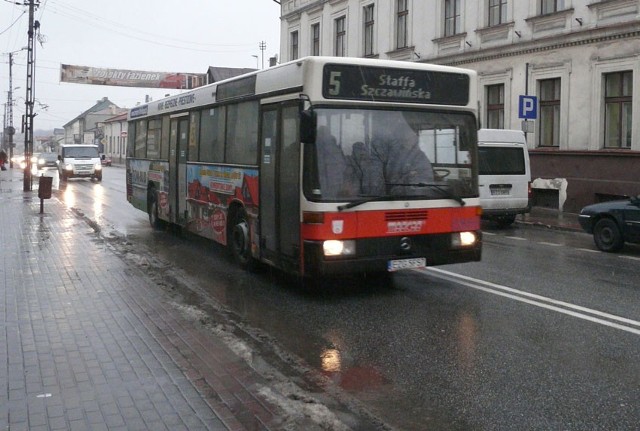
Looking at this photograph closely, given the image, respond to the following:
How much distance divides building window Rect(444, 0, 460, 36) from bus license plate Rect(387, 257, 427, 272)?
2074cm


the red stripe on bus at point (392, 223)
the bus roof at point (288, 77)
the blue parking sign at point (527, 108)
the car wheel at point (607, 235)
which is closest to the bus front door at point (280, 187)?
the bus roof at point (288, 77)

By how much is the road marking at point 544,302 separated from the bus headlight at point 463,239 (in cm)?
70

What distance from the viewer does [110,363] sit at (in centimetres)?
600

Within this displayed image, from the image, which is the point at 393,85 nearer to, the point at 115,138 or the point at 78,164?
the point at 78,164

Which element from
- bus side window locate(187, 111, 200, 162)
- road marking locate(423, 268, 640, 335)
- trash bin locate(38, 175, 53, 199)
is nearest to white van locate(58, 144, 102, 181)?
trash bin locate(38, 175, 53, 199)

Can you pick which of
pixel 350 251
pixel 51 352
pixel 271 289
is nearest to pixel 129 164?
pixel 271 289

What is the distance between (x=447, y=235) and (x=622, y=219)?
6190mm

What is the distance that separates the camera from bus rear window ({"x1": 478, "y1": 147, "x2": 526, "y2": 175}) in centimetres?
1833

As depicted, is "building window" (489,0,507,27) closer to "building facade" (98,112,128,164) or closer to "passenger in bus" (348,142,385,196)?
"passenger in bus" (348,142,385,196)

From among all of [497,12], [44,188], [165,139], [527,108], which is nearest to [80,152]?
[44,188]

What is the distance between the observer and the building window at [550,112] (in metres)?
23.3

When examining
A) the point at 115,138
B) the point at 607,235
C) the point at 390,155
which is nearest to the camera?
the point at 390,155

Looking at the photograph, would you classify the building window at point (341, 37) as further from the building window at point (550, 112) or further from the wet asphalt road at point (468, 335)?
the wet asphalt road at point (468, 335)

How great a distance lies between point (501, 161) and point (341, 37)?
19.4m
